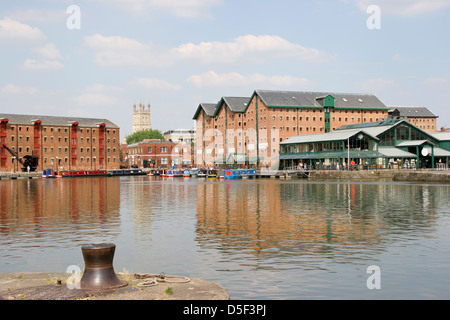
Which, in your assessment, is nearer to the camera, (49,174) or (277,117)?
(49,174)

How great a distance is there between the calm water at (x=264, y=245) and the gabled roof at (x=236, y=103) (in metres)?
121

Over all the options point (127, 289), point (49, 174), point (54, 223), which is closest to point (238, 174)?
point (49, 174)

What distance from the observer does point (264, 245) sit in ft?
75.6

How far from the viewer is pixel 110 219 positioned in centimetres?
3450

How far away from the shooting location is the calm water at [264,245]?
16281mm

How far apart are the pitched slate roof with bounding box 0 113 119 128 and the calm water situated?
389 feet

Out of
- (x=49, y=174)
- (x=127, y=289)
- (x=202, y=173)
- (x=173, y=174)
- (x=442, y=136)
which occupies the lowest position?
(x=127, y=289)

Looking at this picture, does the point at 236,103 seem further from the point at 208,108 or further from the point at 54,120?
the point at 54,120

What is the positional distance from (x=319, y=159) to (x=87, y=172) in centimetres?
6484

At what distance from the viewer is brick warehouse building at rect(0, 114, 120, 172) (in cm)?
14650

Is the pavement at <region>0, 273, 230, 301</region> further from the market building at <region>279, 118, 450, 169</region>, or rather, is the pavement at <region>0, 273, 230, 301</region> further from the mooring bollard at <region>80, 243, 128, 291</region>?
the market building at <region>279, 118, 450, 169</region>

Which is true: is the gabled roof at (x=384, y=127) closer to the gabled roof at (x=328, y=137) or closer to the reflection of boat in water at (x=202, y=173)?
the gabled roof at (x=328, y=137)

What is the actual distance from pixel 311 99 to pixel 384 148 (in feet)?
139
